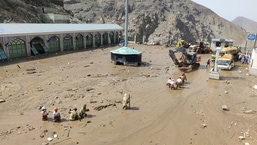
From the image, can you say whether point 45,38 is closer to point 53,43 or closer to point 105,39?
point 53,43

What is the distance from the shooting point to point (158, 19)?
8612cm

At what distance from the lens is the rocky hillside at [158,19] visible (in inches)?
3169

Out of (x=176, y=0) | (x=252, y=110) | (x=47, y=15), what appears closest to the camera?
(x=252, y=110)

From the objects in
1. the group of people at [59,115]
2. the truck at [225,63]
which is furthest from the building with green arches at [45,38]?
the truck at [225,63]

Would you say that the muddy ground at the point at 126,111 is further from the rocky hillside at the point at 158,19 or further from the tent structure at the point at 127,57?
the rocky hillside at the point at 158,19

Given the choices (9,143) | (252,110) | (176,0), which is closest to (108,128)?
(9,143)

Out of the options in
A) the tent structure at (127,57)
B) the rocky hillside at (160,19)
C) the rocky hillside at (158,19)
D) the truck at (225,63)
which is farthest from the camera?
the rocky hillside at (160,19)

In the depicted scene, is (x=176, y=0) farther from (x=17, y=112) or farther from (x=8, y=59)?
(x=17, y=112)

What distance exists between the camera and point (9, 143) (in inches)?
416

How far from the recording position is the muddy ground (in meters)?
11.5

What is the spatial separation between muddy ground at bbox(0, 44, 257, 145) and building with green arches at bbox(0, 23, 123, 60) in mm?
3614

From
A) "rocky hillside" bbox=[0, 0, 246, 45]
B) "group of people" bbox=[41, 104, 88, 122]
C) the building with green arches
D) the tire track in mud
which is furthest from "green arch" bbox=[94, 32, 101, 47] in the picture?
"group of people" bbox=[41, 104, 88, 122]

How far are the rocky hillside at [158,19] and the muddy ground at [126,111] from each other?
4788 cm

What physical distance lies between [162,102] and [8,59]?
21501 millimetres
